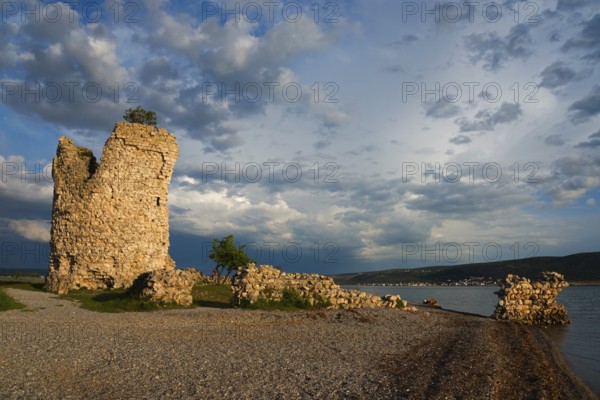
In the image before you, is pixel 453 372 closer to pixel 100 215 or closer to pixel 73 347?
pixel 73 347

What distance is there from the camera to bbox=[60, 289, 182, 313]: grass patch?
18.0m

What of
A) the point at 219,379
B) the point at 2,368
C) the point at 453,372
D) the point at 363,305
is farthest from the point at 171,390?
the point at 363,305

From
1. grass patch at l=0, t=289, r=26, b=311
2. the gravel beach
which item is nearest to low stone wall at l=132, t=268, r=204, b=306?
the gravel beach

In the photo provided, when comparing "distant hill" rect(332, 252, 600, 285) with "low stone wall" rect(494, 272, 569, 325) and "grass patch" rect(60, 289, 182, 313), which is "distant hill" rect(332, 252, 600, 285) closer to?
"low stone wall" rect(494, 272, 569, 325)

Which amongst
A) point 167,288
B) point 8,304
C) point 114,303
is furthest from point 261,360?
point 8,304

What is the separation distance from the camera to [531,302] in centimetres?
2322

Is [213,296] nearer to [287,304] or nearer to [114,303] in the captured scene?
[287,304]

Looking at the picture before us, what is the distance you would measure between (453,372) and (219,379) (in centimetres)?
488

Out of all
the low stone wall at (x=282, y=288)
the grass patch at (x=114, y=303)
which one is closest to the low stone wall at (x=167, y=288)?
the grass patch at (x=114, y=303)

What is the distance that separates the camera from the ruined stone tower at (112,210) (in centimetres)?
2438

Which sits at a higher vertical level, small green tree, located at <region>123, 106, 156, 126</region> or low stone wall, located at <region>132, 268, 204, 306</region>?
small green tree, located at <region>123, 106, 156, 126</region>

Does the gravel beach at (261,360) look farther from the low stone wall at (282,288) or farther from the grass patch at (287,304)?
the low stone wall at (282,288)

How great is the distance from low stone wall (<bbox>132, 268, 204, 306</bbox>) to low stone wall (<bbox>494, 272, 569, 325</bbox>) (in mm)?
16323

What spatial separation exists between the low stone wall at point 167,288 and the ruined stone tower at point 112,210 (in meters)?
5.53
